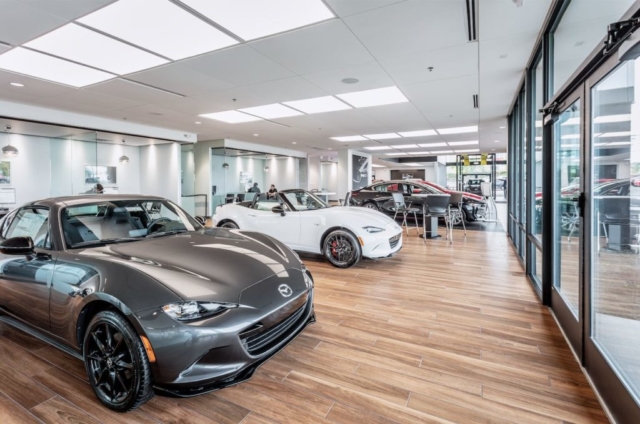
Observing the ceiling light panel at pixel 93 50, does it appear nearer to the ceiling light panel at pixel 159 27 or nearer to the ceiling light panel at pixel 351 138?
the ceiling light panel at pixel 159 27

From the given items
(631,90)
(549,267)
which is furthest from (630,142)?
(549,267)

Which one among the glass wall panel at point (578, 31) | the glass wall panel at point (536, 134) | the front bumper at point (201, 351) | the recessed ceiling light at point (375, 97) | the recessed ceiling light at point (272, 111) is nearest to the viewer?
the front bumper at point (201, 351)

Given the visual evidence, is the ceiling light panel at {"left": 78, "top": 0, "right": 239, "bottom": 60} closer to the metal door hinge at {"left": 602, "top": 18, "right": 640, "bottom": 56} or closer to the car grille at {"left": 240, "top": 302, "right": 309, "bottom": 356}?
the car grille at {"left": 240, "top": 302, "right": 309, "bottom": 356}

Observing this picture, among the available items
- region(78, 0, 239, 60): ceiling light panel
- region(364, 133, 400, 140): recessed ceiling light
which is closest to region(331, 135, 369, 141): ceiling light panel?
region(364, 133, 400, 140): recessed ceiling light

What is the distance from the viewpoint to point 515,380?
1.90 m

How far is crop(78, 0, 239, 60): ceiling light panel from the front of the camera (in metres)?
2.83

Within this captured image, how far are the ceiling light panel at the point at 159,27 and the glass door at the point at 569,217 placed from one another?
3.18 metres

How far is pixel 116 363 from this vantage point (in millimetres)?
1618

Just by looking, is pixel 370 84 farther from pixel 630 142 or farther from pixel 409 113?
pixel 630 142

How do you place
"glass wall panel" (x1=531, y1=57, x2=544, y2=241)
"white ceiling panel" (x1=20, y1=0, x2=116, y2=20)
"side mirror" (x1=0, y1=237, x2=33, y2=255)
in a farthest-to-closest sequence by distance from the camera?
"glass wall panel" (x1=531, y1=57, x2=544, y2=241), "white ceiling panel" (x1=20, y1=0, x2=116, y2=20), "side mirror" (x1=0, y1=237, x2=33, y2=255)

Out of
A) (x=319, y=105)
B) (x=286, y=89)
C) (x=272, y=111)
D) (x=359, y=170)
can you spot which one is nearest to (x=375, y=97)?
(x=319, y=105)

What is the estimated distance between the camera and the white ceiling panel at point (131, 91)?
5023mm

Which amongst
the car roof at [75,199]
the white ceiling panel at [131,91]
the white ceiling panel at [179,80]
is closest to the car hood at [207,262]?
the car roof at [75,199]

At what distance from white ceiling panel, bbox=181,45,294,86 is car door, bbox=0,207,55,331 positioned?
253cm
